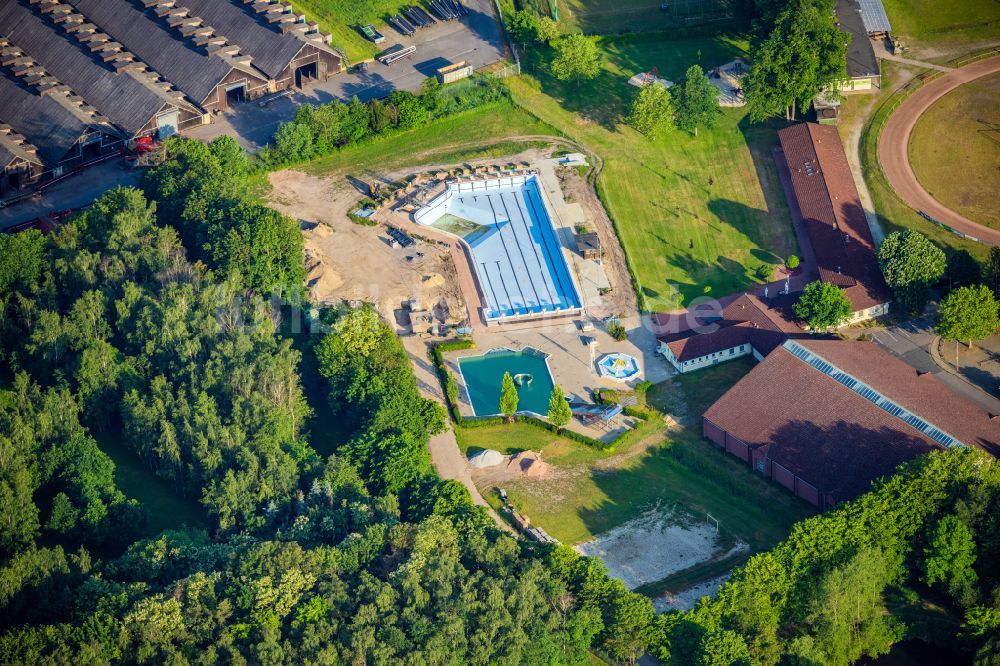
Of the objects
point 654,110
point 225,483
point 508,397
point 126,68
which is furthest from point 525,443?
point 126,68

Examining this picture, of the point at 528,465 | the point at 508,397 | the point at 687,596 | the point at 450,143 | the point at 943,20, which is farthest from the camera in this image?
the point at 943,20

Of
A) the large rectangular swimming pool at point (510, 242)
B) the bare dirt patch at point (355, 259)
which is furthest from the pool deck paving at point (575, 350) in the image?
the bare dirt patch at point (355, 259)

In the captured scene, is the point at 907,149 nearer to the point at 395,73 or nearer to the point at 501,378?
the point at 501,378

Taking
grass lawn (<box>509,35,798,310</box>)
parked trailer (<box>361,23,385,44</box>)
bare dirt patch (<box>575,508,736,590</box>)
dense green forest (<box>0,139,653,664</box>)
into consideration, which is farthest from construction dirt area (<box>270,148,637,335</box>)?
bare dirt patch (<box>575,508,736,590</box>)

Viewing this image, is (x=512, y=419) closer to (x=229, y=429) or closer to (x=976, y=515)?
(x=229, y=429)

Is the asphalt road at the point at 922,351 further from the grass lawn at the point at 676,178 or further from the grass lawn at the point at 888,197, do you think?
the grass lawn at the point at 676,178

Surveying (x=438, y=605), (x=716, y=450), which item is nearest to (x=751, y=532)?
(x=716, y=450)

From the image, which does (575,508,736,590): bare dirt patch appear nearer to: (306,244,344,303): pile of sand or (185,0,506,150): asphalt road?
(306,244,344,303): pile of sand
